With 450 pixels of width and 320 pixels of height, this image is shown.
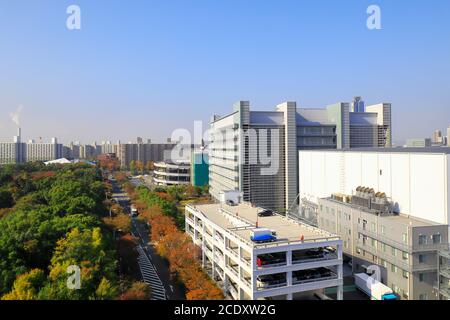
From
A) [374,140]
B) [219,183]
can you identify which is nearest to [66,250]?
[219,183]

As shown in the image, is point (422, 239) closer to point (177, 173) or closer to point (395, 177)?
point (395, 177)

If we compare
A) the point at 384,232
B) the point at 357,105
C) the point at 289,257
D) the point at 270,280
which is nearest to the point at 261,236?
the point at 289,257

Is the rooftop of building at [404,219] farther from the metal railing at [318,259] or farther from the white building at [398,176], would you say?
the metal railing at [318,259]

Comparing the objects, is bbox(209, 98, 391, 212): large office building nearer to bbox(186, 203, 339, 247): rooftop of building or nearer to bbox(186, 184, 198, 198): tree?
bbox(186, 203, 339, 247): rooftop of building

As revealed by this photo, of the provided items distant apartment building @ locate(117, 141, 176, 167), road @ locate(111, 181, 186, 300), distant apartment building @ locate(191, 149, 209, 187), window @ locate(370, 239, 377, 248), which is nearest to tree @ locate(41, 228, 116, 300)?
road @ locate(111, 181, 186, 300)

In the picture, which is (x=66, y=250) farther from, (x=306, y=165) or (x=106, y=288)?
(x=306, y=165)

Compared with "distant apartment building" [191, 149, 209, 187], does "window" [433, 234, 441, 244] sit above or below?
below

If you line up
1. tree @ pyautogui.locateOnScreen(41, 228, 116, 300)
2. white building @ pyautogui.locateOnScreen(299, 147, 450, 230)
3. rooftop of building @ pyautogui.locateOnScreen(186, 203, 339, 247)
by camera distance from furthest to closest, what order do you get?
white building @ pyautogui.locateOnScreen(299, 147, 450, 230), rooftop of building @ pyautogui.locateOnScreen(186, 203, 339, 247), tree @ pyautogui.locateOnScreen(41, 228, 116, 300)
